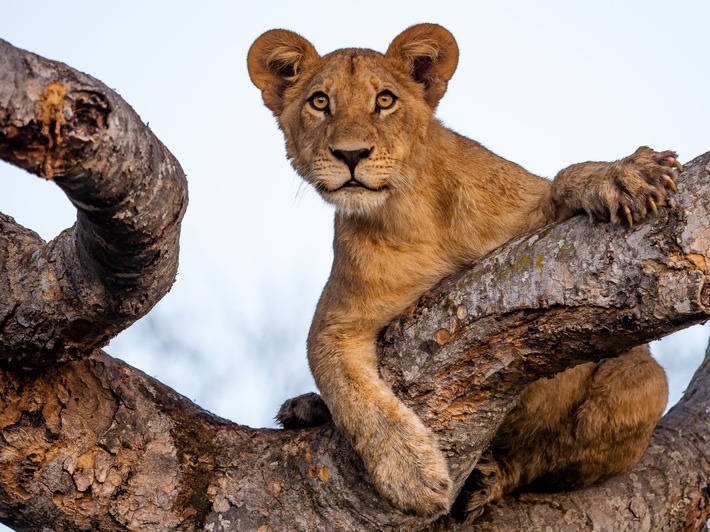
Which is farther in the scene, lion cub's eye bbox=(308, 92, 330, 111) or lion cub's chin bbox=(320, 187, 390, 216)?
lion cub's eye bbox=(308, 92, 330, 111)

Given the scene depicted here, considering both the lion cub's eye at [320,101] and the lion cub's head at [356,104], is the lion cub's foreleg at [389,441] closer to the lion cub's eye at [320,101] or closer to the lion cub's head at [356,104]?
the lion cub's head at [356,104]

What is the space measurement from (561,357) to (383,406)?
0.86 meters

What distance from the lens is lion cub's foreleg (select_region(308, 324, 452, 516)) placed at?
3.82 meters

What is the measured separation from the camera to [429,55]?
15.6 feet

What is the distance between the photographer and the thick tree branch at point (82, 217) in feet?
8.04

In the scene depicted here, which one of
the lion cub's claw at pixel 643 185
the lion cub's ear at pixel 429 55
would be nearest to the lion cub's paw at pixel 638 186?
the lion cub's claw at pixel 643 185

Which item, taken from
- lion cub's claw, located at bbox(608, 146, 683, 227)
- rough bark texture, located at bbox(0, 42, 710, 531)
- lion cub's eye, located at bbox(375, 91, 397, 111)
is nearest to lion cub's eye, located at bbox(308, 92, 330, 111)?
lion cub's eye, located at bbox(375, 91, 397, 111)

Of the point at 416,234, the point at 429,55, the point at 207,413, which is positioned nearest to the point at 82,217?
the point at 207,413

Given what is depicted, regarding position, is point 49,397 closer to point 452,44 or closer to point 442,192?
point 442,192

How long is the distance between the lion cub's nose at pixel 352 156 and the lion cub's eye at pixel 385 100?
362mm

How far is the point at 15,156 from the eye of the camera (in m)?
2.53

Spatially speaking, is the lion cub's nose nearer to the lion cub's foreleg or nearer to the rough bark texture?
the rough bark texture

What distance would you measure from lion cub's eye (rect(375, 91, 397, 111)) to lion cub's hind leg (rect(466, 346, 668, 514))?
1518mm

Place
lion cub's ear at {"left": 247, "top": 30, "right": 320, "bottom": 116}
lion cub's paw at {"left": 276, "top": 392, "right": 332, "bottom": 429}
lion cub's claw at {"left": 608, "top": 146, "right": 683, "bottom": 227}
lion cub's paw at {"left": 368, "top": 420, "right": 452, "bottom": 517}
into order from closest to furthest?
lion cub's claw at {"left": 608, "top": 146, "right": 683, "bottom": 227}
lion cub's paw at {"left": 368, "top": 420, "right": 452, "bottom": 517}
lion cub's paw at {"left": 276, "top": 392, "right": 332, "bottom": 429}
lion cub's ear at {"left": 247, "top": 30, "right": 320, "bottom": 116}
